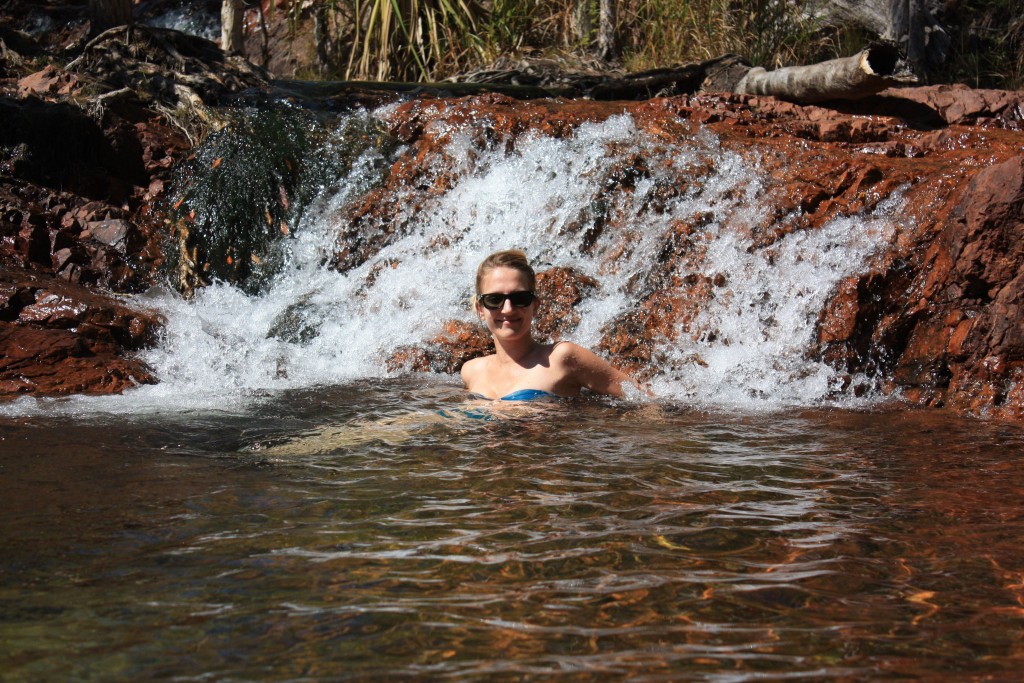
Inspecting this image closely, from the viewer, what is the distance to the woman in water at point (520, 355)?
187 inches

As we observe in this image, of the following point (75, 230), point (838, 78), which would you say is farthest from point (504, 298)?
point (838, 78)

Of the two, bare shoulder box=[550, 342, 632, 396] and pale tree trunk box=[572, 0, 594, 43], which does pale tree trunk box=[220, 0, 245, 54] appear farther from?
bare shoulder box=[550, 342, 632, 396]

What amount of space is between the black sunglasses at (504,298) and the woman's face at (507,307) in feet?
0.05

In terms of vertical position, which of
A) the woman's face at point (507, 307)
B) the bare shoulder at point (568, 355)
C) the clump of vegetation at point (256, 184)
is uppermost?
the clump of vegetation at point (256, 184)

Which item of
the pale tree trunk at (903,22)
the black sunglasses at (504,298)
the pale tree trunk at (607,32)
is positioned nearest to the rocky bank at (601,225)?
the black sunglasses at (504,298)

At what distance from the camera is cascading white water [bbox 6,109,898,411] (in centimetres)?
552

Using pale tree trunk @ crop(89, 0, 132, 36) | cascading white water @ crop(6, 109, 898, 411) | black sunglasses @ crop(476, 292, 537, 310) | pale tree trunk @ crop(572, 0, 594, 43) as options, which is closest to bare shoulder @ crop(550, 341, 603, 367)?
black sunglasses @ crop(476, 292, 537, 310)

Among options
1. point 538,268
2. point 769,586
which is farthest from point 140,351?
point 769,586

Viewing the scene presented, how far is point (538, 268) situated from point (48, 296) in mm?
3030

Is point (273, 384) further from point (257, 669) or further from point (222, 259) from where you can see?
point (257, 669)

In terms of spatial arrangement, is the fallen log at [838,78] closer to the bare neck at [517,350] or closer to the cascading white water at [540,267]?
the cascading white water at [540,267]

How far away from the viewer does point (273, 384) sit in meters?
5.70

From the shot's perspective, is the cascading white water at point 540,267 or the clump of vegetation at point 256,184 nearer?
the cascading white water at point 540,267

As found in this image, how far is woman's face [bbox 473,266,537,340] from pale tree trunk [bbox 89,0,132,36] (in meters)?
7.04
